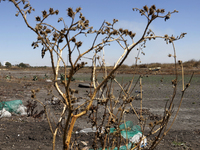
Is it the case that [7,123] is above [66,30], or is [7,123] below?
below

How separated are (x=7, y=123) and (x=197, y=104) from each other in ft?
21.9

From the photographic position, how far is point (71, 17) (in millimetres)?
1035

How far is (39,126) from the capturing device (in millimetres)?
4516

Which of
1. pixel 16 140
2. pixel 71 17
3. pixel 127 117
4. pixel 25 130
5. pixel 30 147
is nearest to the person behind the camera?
pixel 71 17

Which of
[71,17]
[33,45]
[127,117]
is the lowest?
[127,117]

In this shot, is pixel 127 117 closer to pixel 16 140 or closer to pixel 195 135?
pixel 195 135

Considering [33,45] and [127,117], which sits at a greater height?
[33,45]

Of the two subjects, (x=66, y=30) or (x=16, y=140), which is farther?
(x=16, y=140)

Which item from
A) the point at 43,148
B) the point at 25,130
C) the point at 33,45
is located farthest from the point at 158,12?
the point at 25,130

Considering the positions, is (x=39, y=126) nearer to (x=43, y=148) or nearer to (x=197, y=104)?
(x=43, y=148)

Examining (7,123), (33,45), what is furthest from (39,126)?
(33,45)

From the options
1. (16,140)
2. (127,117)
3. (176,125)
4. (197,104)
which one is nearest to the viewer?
(16,140)

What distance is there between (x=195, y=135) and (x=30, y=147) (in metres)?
3.11

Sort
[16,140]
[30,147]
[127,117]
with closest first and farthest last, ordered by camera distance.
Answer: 1. [30,147]
2. [16,140]
3. [127,117]
